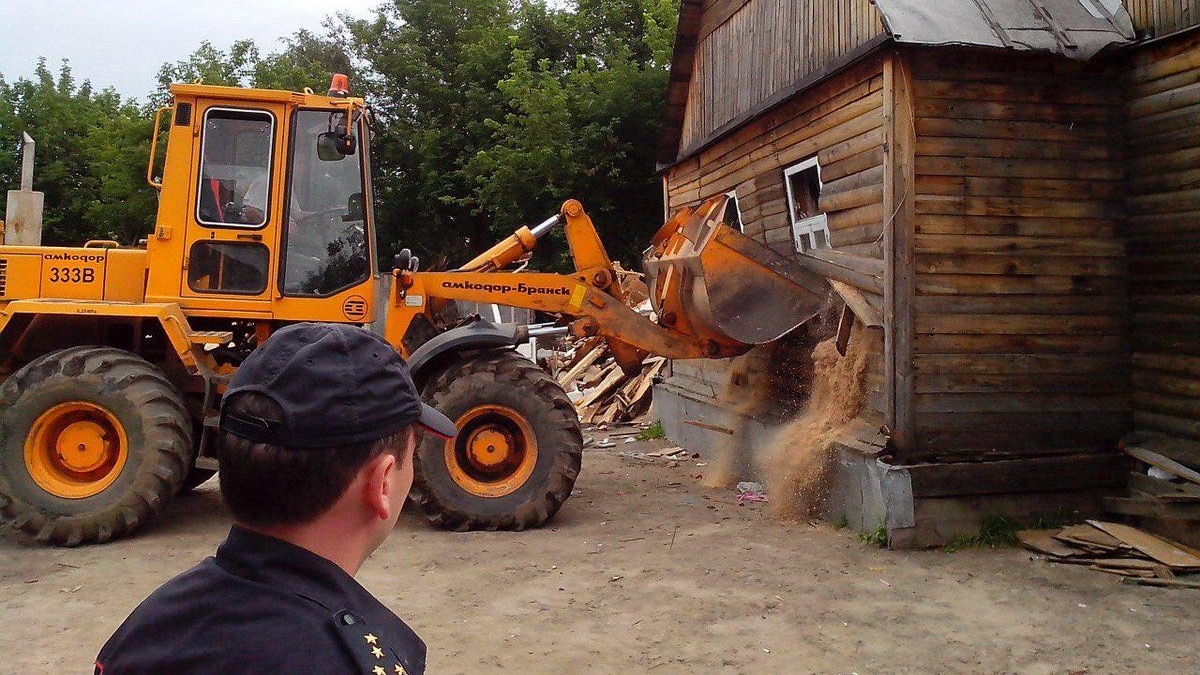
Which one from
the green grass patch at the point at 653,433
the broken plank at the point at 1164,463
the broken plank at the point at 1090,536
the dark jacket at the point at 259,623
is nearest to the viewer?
the dark jacket at the point at 259,623

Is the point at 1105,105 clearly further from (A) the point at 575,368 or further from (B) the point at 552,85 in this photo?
(B) the point at 552,85

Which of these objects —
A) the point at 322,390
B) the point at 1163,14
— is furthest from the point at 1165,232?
the point at 322,390

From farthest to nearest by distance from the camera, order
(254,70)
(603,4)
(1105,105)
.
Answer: (254,70) < (603,4) < (1105,105)

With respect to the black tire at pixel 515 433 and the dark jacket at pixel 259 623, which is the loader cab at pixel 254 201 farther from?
the dark jacket at pixel 259 623

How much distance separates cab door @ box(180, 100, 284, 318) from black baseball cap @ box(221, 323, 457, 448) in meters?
6.30

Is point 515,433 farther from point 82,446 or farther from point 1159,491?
point 1159,491

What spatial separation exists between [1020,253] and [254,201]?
19.8ft

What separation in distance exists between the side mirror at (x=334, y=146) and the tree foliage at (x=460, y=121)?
1622cm

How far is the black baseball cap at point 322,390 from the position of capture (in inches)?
51.9

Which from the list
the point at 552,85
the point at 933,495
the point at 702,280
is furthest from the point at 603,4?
the point at 933,495

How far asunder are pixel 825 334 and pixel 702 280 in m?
1.23


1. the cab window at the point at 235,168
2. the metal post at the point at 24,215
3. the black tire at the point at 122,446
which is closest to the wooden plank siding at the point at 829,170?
the cab window at the point at 235,168

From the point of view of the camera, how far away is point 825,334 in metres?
7.99

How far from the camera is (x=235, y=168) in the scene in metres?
7.30
